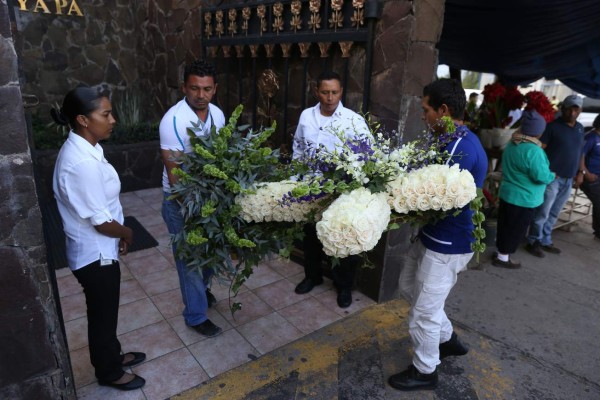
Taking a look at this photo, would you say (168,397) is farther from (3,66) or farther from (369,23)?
(369,23)

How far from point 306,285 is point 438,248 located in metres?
1.70

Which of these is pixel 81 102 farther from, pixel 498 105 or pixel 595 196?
pixel 595 196

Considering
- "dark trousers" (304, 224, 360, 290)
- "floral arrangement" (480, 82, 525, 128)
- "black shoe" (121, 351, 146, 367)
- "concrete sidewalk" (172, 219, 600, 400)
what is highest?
"floral arrangement" (480, 82, 525, 128)

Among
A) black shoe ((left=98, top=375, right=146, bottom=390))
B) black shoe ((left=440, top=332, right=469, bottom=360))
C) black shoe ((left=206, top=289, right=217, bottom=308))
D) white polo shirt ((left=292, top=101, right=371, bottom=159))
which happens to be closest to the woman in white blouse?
black shoe ((left=98, top=375, right=146, bottom=390))

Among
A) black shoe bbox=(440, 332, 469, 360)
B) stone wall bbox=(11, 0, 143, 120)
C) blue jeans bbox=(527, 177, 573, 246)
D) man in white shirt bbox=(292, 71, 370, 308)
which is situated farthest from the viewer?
stone wall bbox=(11, 0, 143, 120)

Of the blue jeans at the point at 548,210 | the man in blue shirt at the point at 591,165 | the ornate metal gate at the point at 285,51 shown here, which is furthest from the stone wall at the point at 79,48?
the man in blue shirt at the point at 591,165

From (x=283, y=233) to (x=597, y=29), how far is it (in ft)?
17.0

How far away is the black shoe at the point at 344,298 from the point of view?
3662mm

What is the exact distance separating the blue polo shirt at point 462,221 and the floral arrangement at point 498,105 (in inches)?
154

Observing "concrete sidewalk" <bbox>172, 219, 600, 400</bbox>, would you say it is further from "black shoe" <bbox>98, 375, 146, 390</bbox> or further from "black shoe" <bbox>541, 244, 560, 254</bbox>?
"black shoe" <bbox>541, 244, 560, 254</bbox>

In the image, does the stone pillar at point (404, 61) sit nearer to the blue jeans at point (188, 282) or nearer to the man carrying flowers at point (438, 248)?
the man carrying flowers at point (438, 248)

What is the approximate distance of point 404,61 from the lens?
10.3 ft

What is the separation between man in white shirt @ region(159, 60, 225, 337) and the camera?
8.91ft

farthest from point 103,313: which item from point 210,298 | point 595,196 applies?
point 595,196
